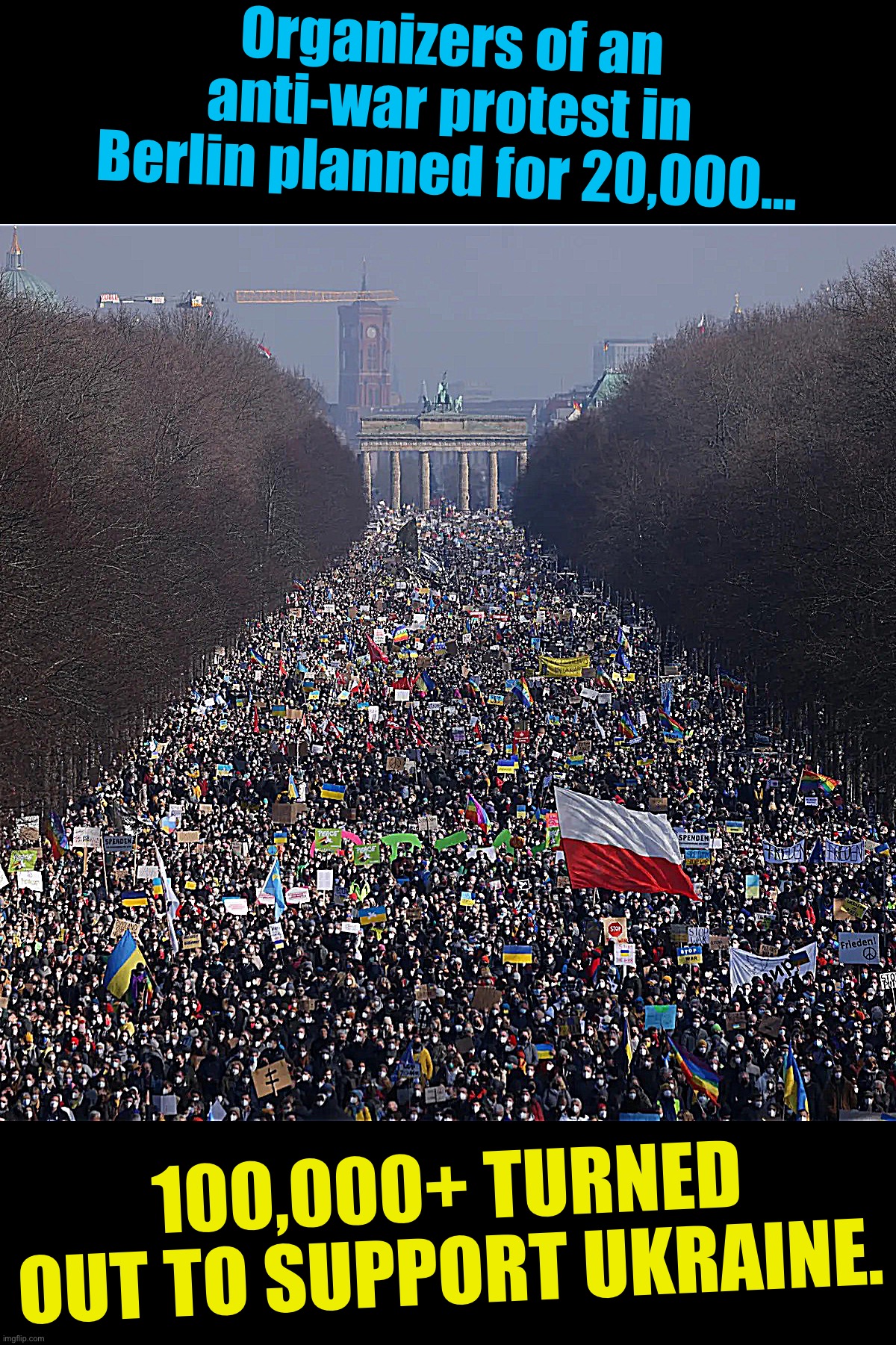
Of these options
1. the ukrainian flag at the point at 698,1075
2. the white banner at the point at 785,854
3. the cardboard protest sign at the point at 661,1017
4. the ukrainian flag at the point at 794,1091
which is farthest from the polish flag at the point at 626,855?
the white banner at the point at 785,854

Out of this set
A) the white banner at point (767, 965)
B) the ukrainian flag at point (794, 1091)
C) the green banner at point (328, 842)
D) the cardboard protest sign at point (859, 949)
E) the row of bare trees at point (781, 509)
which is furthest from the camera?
the row of bare trees at point (781, 509)

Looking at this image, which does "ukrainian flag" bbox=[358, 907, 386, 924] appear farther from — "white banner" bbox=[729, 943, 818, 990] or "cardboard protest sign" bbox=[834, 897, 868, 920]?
"cardboard protest sign" bbox=[834, 897, 868, 920]

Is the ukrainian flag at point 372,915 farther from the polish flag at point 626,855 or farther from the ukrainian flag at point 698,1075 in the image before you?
the ukrainian flag at point 698,1075

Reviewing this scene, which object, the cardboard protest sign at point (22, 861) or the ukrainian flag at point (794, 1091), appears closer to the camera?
the ukrainian flag at point (794, 1091)

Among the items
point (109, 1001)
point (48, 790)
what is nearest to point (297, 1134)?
point (109, 1001)

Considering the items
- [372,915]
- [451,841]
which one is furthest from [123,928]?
[451,841]

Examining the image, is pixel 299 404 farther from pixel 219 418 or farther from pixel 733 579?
pixel 733 579

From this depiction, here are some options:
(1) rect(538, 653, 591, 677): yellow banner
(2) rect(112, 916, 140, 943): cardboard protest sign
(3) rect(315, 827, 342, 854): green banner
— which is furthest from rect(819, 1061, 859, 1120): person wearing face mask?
(1) rect(538, 653, 591, 677): yellow banner
